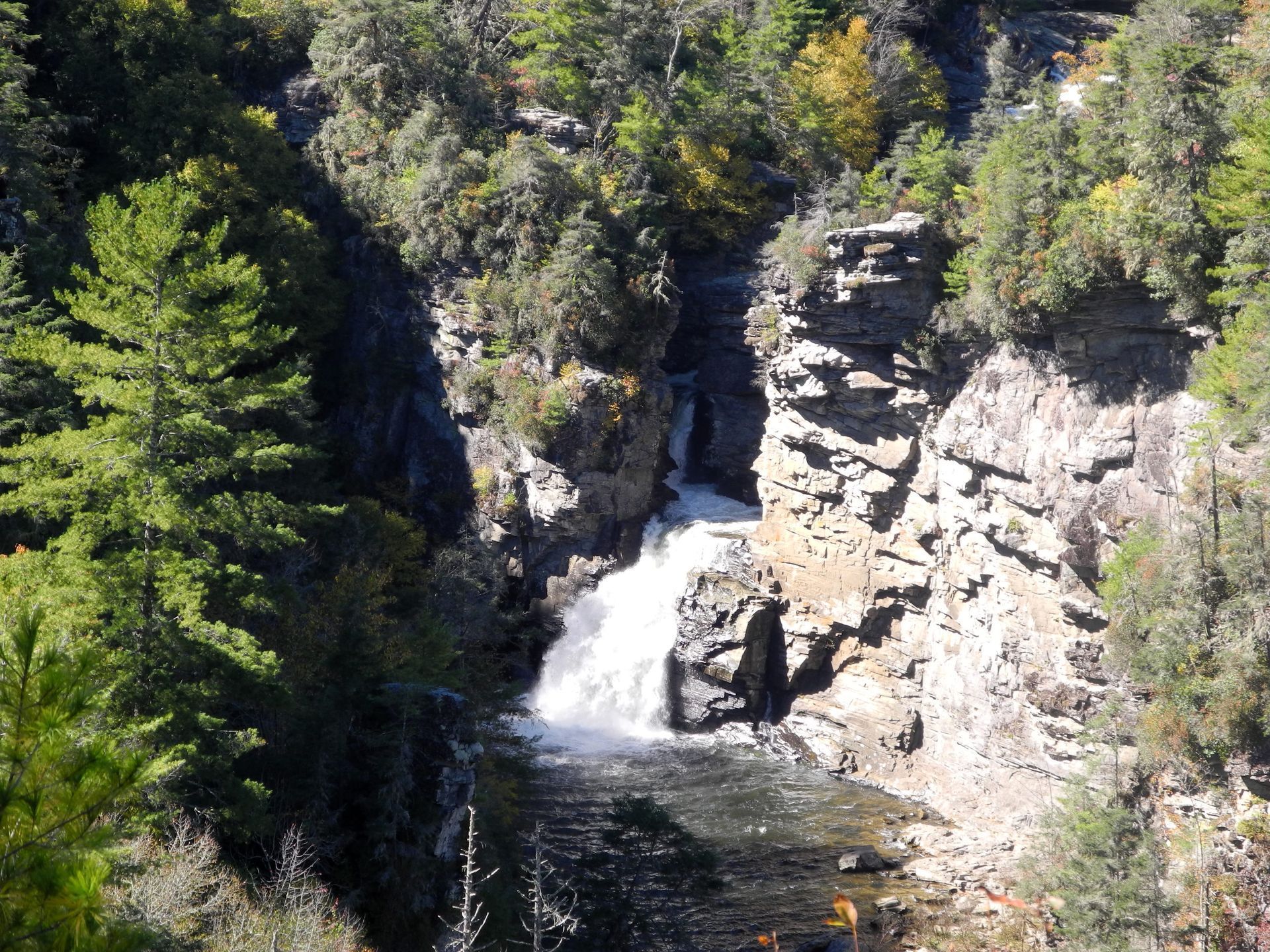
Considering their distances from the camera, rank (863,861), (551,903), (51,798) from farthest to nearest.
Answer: (863,861)
(551,903)
(51,798)

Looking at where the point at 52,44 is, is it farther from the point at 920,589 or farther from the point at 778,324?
the point at 920,589

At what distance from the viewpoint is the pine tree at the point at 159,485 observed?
43.9 feet

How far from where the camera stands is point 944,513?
86.6ft

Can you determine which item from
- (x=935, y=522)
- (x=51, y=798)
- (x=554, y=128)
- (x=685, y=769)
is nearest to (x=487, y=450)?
(x=554, y=128)

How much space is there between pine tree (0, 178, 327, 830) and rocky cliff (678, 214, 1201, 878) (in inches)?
690

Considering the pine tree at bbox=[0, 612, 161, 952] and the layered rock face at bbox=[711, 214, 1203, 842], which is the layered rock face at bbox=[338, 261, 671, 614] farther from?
the pine tree at bbox=[0, 612, 161, 952]

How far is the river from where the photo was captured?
69.3ft

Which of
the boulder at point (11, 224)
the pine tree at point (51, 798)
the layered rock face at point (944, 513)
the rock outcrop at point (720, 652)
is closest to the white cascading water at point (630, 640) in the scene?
the rock outcrop at point (720, 652)

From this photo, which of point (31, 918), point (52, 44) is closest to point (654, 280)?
point (52, 44)

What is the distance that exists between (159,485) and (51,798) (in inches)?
337

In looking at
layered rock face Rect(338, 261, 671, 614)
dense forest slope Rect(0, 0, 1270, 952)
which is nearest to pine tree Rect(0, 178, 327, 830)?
dense forest slope Rect(0, 0, 1270, 952)

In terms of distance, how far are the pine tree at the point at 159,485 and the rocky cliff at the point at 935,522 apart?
17.5m

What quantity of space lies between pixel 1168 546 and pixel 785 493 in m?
12.2

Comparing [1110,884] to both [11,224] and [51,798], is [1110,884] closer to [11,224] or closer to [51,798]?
[51,798]
